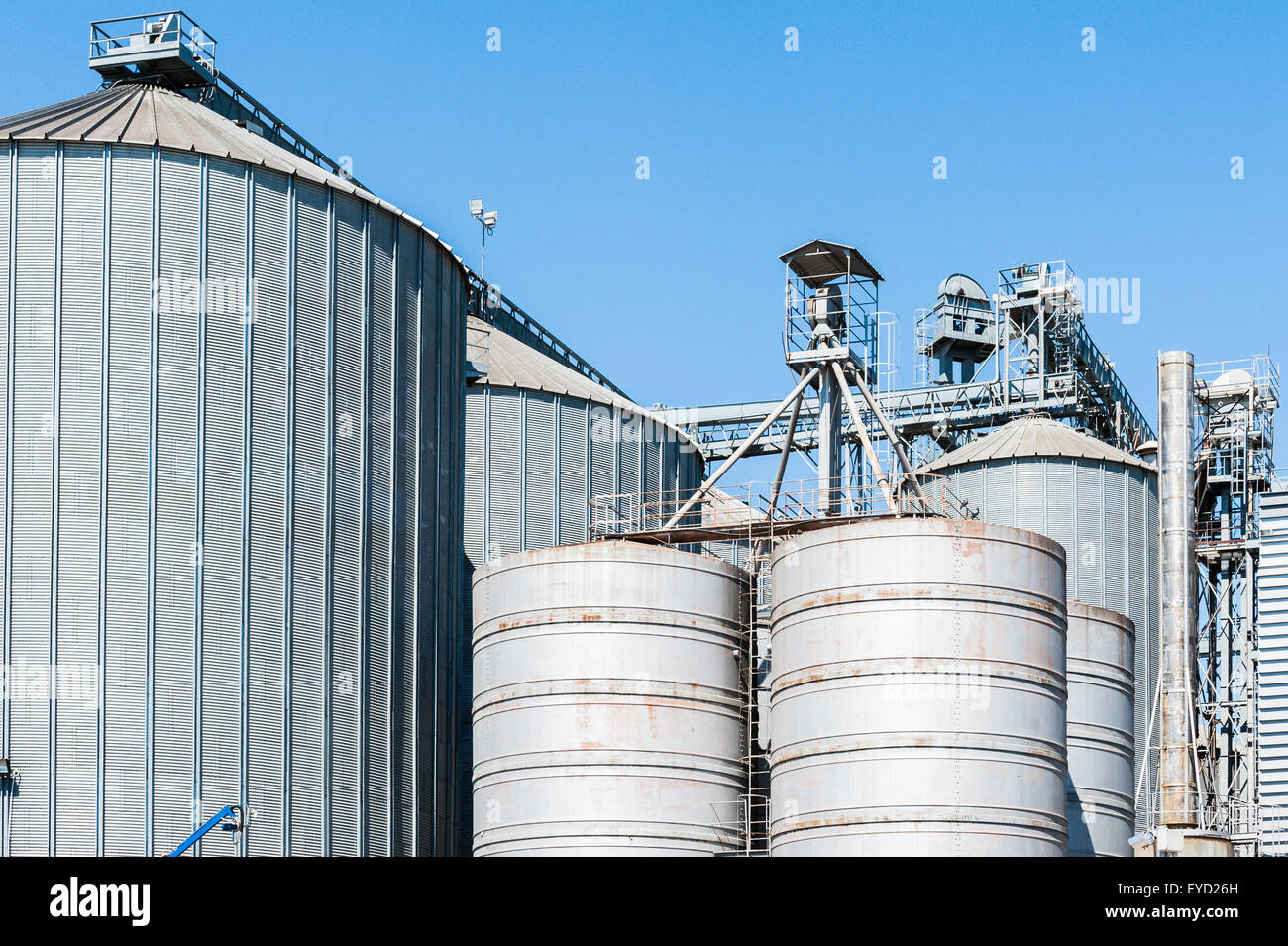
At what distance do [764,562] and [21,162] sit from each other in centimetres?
1895

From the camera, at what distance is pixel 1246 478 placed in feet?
227

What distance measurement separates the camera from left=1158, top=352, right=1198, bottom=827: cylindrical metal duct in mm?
56094

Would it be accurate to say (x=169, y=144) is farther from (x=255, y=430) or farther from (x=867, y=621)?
(x=867, y=621)

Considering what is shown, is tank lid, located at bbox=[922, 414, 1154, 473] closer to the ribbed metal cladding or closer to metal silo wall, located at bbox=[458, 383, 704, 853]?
metal silo wall, located at bbox=[458, 383, 704, 853]

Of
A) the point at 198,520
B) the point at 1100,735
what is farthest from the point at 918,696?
the point at 198,520

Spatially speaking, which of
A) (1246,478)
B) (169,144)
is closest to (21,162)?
(169,144)

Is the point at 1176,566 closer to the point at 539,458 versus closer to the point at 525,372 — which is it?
the point at 539,458

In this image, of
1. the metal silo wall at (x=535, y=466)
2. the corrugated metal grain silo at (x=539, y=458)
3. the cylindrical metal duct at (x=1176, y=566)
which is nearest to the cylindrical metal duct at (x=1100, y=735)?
the cylindrical metal duct at (x=1176, y=566)

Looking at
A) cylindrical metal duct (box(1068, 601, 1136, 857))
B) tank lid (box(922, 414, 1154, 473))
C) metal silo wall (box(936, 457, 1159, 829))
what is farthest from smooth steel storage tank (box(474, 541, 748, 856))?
tank lid (box(922, 414, 1154, 473))

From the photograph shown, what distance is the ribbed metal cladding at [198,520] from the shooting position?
4191cm

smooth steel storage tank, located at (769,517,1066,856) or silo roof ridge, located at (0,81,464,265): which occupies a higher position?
silo roof ridge, located at (0,81,464,265)

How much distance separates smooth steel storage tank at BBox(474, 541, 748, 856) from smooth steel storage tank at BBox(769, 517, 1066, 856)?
5.54 feet

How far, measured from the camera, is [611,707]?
4381cm
